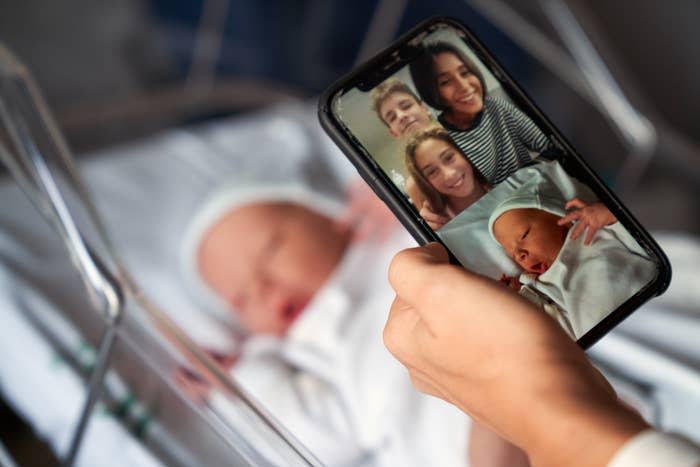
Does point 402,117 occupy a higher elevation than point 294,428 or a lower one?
higher

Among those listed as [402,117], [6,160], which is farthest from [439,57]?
[6,160]

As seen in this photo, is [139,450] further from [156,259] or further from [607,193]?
[607,193]

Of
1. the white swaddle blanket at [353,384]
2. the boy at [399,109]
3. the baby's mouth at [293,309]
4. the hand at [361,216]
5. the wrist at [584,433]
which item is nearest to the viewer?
the wrist at [584,433]

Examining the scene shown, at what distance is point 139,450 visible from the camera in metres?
0.69

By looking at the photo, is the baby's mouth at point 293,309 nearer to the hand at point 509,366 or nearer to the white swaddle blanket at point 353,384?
the white swaddle blanket at point 353,384

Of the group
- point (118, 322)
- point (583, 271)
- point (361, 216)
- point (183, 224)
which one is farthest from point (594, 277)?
point (183, 224)

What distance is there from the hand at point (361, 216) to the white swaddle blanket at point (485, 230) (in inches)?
8.6

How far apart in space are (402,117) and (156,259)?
65 cm

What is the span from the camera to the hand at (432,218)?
409mm

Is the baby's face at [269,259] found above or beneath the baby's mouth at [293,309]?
above

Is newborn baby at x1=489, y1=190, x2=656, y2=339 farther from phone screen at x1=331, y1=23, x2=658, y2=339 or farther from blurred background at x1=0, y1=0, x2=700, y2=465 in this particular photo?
blurred background at x1=0, y1=0, x2=700, y2=465

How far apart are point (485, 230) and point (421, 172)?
5 cm

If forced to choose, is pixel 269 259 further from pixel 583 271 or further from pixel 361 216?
pixel 583 271

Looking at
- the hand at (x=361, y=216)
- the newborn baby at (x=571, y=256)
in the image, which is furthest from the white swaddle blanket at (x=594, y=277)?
the hand at (x=361, y=216)
